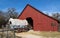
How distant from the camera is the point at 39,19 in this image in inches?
2042

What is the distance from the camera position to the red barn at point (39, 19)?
49344 millimetres

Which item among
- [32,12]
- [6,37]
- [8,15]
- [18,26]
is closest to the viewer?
[6,37]

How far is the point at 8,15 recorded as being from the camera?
95.0 metres

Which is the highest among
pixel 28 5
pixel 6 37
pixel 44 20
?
pixel 28 5

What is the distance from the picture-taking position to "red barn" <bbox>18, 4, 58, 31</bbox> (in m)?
49.3

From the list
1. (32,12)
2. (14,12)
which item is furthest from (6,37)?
(14,12)

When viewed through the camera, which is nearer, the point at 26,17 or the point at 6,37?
the point at 6,37

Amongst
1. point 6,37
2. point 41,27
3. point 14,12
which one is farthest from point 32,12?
point 14,12

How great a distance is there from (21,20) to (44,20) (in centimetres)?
686

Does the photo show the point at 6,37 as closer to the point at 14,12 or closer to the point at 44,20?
the point at 44,20

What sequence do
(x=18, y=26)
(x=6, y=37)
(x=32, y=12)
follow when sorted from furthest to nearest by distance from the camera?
(x=32, y=12) < (x=18, y=26) < (x=6, y=37)

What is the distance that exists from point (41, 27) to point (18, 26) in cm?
612

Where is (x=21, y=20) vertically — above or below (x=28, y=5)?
below

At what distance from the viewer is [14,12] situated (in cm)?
9506
